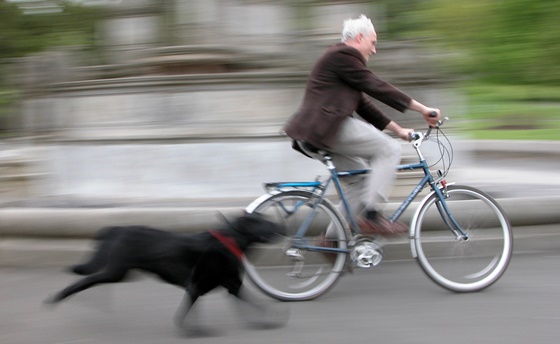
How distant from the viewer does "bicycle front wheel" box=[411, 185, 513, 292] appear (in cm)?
453

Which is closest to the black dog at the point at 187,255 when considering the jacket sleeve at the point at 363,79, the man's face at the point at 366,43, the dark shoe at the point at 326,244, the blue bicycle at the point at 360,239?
the blue bicycle at the point at 360,239

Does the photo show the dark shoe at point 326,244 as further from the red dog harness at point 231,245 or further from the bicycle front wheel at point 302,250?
the red dog harness at point 231,245

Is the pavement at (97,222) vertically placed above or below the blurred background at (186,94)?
below

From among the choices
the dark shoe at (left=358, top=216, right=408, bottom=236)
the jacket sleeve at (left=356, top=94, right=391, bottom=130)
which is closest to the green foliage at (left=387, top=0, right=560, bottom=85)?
the jacket sleeve at (left=356, top=94, right=391, bottom=130)

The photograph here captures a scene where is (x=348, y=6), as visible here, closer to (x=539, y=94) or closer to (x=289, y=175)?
(x=289, y=175)

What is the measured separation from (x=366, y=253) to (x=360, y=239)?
3.9 inches

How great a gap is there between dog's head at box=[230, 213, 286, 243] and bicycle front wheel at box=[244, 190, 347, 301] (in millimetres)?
560

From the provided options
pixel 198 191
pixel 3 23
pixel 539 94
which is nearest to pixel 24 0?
pixel 3 23

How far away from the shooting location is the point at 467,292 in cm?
449

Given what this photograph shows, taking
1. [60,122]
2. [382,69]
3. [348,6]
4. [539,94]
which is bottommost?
[539,94]

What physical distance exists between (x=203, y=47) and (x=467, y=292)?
3245 millimetres

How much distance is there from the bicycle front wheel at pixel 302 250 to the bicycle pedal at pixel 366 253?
3.6 inches

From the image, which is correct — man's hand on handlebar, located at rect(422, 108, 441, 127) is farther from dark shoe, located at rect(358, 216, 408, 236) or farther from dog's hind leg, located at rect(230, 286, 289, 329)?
dog's hind leg, located at rect(230, 286, 289, 329)

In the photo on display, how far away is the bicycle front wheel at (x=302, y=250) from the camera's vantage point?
444 centimetres
